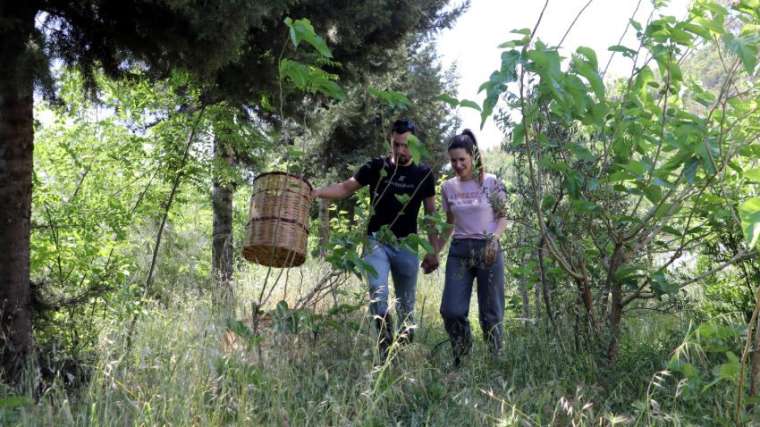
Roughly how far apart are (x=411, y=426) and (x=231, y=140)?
9.15 feet

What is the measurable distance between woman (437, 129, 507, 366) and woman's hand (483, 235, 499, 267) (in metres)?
0.03

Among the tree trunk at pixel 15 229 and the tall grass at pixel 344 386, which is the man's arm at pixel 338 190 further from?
the tree trunk at pixel 15 229

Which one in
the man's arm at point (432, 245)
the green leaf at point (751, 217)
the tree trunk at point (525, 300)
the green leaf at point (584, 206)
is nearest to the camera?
the green leaf at point (751, 217)

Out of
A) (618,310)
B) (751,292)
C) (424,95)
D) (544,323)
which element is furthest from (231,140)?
(424,95)

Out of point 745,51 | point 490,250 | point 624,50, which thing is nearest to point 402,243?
point 490,250

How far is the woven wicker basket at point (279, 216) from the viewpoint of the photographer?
3373 mm

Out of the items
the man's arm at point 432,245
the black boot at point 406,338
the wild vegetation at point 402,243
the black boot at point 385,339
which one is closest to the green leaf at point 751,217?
the wild vegetation at point 402,243

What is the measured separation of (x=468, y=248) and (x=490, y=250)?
241 mm

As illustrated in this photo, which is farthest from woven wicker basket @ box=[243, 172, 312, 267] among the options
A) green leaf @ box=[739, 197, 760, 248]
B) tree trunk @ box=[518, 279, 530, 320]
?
green leaf @ box=[739, 197, 760, 248]

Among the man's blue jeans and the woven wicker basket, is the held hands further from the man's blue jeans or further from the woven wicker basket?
the woven wicker basket

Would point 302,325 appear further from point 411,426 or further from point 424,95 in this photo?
point 424,95

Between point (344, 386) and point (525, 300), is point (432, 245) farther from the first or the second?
point (344, 386)

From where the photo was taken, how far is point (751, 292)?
4254 mm

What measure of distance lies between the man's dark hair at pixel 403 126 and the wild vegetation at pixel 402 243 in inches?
4.2
